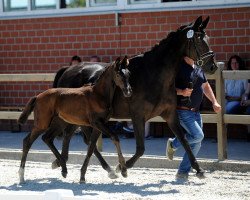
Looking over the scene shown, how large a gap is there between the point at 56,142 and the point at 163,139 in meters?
2.10

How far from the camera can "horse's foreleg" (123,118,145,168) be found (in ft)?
30.7

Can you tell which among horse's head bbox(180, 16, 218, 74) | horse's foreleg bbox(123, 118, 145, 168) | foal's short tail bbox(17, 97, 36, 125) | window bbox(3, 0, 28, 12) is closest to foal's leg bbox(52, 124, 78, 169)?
foal's short tail bbox(17, 97, 36, 125)

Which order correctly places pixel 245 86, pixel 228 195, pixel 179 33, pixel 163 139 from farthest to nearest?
pixel 163 139 < pixel 245 86 < pixel 179 33 < pixel 228 195

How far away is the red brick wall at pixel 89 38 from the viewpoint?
1325 cm

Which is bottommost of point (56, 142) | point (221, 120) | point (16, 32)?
point (56, 142)

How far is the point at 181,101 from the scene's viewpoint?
9656mm

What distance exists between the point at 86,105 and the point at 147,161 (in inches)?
77.0

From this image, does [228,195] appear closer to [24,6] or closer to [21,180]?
[21,180]

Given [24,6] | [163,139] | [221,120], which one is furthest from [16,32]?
[221,120]

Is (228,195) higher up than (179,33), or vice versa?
(179,33)

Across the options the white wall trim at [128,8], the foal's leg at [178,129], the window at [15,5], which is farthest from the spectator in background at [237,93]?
the window at [15,5]

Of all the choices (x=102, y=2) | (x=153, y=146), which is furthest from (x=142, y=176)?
(x=102, y=2)

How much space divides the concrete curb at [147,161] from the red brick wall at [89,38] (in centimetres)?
299

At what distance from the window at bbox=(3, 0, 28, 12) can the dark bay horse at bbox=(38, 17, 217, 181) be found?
20.9 feet
